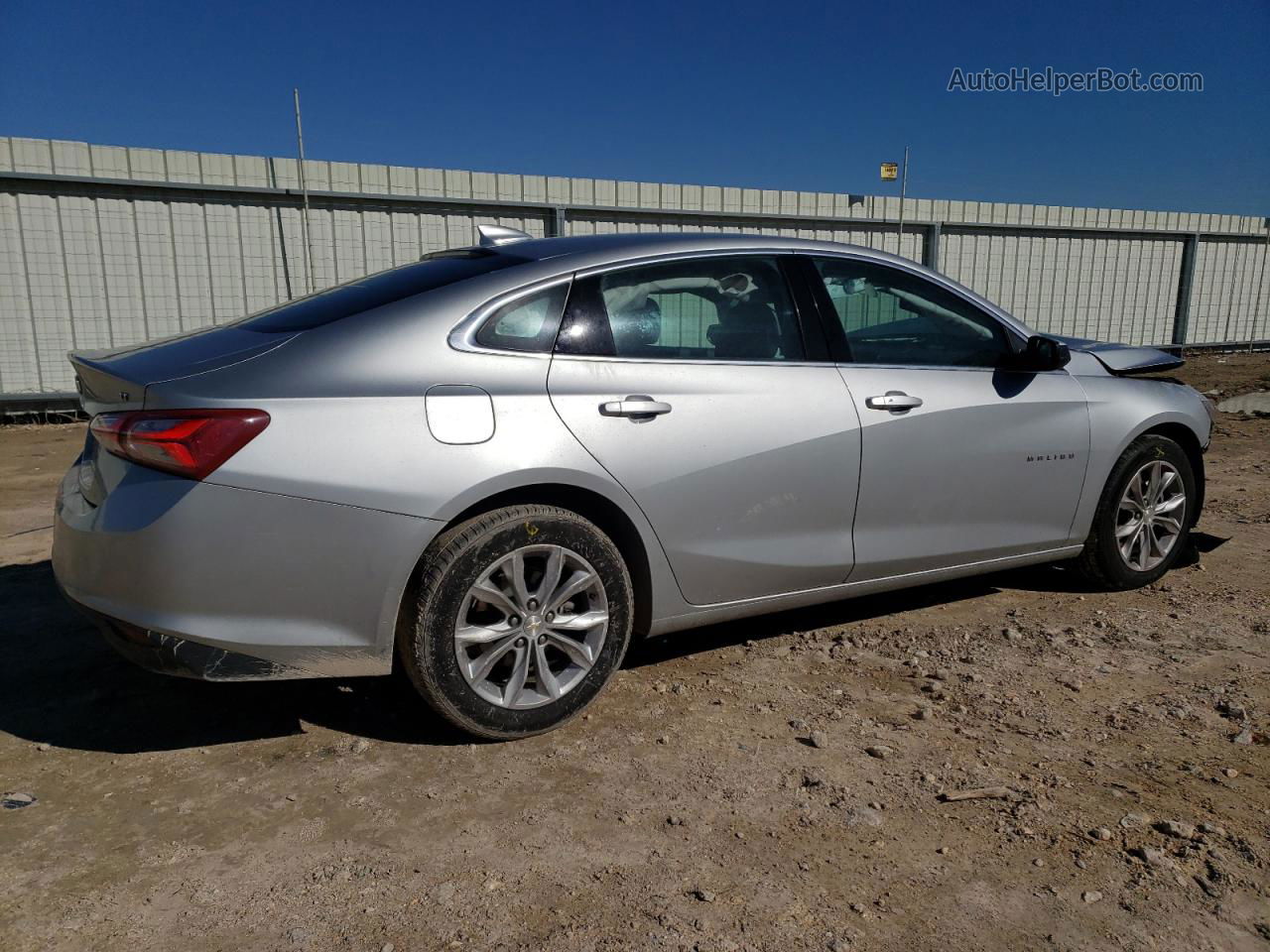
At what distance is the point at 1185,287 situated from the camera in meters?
16.8

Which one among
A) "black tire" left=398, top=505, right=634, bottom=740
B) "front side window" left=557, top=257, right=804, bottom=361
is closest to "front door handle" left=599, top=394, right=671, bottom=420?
"front side window" left=557, top=257, right=804, bottom=361

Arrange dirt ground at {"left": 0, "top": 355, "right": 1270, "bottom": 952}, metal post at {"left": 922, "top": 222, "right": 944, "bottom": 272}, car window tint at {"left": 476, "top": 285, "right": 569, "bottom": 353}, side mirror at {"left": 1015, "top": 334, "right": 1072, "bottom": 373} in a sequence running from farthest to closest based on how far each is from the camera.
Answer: metal post at {"left": 922, "top": 222, "right": 944, "bottom": 272}
side mirror at {"left": 1015, "top": 334, "right": 1072, "bottom": 373}
car window tint at {"left": 476, "top": 285, "right": 569, "bottom": 353}
dirt ground at {"left": 0, "top": 355, "right": 1270, "bottom": 952}

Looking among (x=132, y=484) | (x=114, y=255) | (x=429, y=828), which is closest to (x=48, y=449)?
(x=114, y=255)

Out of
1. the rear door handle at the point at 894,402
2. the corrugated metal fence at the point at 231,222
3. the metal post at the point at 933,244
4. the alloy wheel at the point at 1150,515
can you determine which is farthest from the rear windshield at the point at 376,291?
the metal post at the point at 933,244

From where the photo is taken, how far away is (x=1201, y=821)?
2.53 meters

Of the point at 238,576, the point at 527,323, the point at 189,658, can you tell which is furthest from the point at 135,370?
the point at 527,323

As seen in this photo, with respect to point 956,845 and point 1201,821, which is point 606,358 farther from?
point 1201,821

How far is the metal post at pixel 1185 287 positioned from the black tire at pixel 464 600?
16.9 metres

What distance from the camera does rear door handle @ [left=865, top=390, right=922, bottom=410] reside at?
3559 millimetres

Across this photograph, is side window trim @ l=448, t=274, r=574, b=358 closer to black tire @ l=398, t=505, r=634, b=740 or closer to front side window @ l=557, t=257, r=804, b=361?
front side window @ l=557, t=257, r=804, b=361

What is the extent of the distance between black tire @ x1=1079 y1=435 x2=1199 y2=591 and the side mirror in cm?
68

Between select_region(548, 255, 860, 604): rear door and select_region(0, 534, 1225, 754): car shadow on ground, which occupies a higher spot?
select_region(548, 255, 860, 604): rear door

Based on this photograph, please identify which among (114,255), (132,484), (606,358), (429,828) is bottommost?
(429,828)

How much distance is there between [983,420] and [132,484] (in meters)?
3.00
